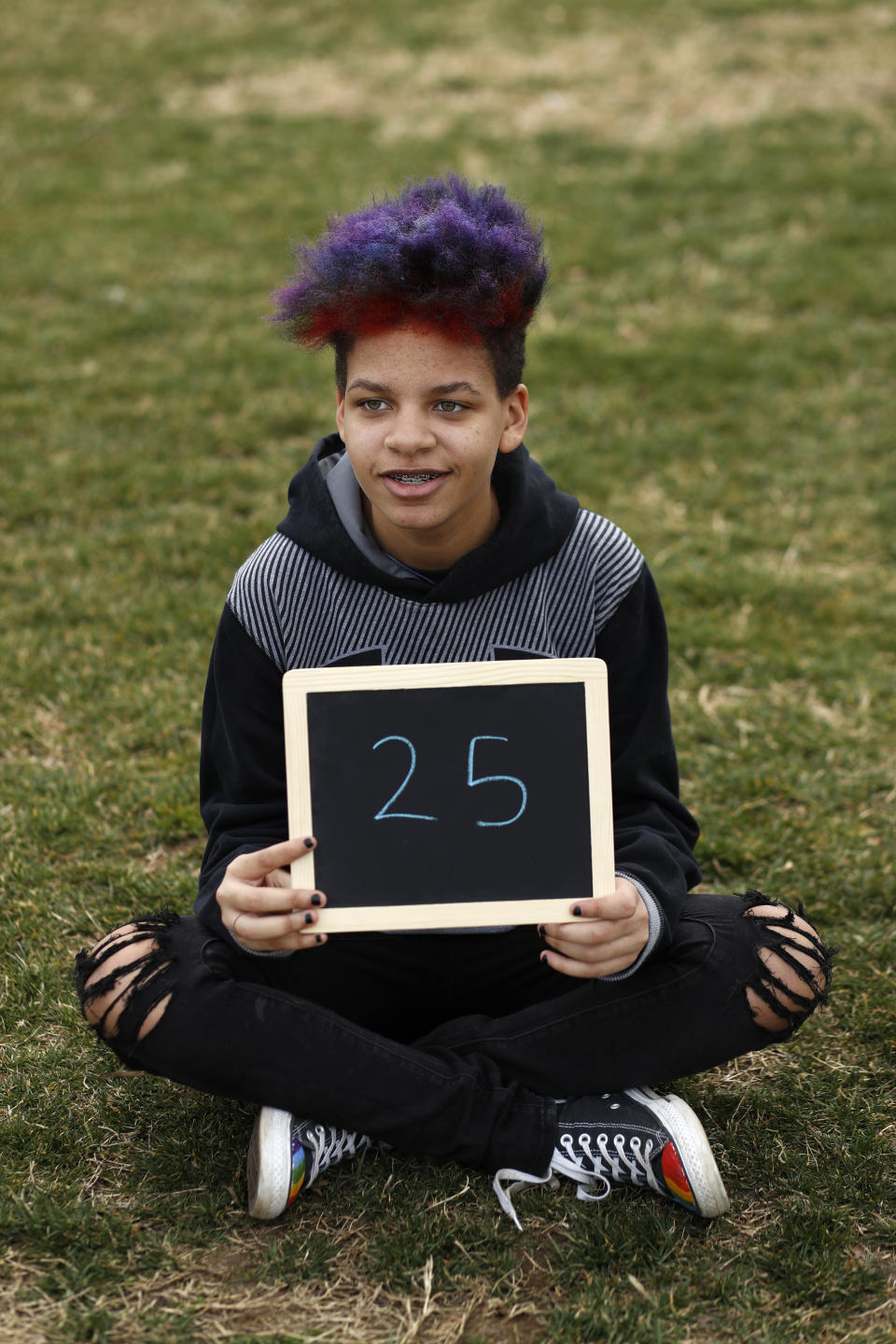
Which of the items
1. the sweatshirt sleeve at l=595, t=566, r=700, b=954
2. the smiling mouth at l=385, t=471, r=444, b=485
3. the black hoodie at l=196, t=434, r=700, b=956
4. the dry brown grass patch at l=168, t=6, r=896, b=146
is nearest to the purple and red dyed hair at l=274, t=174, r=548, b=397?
the smiling mouth at l=385, t=471, r=444, b=485

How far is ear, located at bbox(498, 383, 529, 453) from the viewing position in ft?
10.2

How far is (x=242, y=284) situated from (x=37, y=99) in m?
3.52

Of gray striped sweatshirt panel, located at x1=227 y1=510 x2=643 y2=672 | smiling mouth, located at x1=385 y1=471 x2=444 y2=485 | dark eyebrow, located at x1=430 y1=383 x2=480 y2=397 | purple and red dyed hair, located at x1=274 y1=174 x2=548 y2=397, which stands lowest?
gray striped sweatshirt panel, located at x1=227 y1=510 x2=643 y2=672

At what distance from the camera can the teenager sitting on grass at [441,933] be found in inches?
114

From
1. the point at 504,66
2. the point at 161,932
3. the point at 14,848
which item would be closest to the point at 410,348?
the point at 161,932

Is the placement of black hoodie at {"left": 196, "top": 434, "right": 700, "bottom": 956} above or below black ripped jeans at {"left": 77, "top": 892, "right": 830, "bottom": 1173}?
above

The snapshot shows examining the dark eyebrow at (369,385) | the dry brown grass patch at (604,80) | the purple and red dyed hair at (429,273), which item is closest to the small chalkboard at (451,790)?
the dark eyebrow at (369,385)

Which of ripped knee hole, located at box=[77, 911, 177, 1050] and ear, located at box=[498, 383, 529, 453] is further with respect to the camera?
ear, located at box=[498, 383, 529, 453]

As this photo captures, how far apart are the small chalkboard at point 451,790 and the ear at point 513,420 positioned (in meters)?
0.61

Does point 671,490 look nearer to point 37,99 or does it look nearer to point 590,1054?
point 590,1054

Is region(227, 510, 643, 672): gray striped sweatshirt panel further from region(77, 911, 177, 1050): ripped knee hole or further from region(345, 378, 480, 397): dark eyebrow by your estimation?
region(77, 911, 177, 1050): ripped knee hole

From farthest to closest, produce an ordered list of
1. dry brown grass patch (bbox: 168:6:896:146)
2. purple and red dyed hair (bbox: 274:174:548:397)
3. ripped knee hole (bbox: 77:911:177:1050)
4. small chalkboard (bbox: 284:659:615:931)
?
dry brown grass patch (bbox: 168:6:896:146) < ripped knee hole (bbox: 77:911:177:1050) < purple and red dyed hair (bbox: 274:174:548:397) < small chalkboard (bbox: 284:659:615:931)

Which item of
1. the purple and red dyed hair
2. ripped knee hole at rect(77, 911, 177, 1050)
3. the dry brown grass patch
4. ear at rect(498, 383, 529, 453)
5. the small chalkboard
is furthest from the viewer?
the dry brown grass patch

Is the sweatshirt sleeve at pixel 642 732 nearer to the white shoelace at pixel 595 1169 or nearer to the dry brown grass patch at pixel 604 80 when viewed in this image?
the white shoelace at pixel 595 1169
